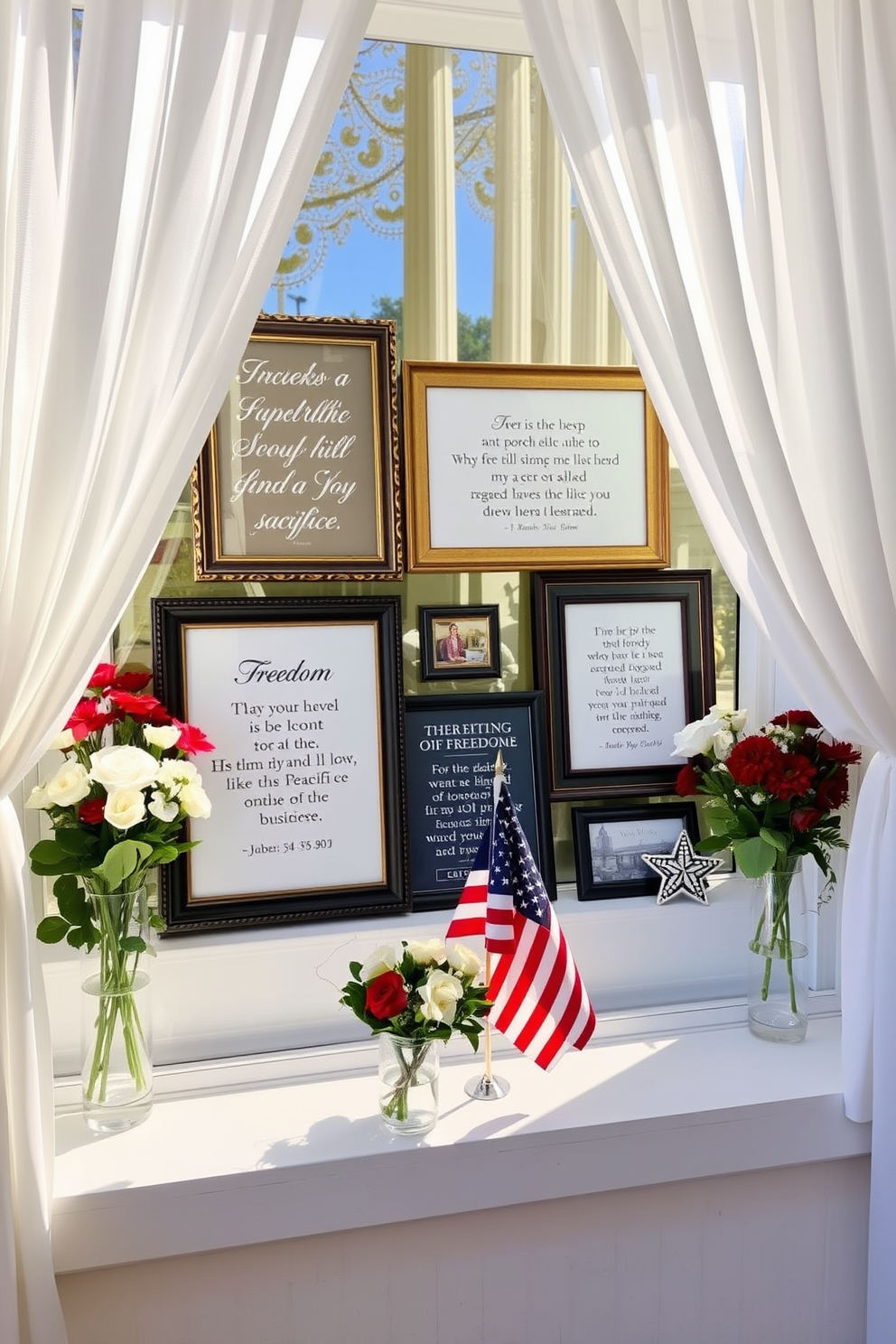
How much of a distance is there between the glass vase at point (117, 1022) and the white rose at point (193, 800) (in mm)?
135

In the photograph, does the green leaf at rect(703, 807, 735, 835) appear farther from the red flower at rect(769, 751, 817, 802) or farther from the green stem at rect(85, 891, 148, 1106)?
the green stem at rect(85, 891, 148, 1106)

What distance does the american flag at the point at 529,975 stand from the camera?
1406 millimetres

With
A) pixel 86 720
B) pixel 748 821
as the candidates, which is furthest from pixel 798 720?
pixel 86 720

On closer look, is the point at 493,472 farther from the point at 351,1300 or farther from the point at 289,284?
the point at 351,1300

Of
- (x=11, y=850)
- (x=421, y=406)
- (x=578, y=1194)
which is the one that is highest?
(x=421, y=406)

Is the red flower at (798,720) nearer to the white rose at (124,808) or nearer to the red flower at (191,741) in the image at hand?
the red flower at (191,741)

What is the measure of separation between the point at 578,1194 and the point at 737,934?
565 millimetres

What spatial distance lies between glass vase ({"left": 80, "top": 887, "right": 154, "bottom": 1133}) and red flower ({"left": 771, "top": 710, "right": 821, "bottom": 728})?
1.06m

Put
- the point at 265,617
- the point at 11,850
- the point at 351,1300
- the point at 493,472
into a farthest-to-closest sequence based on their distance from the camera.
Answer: the point at 493,472
the point at 265,617
the point at 351,1300
the point at 11,850

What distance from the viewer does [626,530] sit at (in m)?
1.77

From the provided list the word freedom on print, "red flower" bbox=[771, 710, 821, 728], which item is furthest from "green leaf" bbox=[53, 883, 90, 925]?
"red flower" bbox=[771, 710, 821, 728]

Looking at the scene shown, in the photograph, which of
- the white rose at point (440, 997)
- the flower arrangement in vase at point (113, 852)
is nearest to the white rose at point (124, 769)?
the flower arrangement in vase at point (113, 852)

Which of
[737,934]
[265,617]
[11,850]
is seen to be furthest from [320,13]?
[737,934]

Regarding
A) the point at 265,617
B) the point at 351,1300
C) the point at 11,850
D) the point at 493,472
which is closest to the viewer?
the point at 11,850
